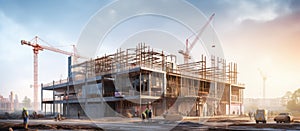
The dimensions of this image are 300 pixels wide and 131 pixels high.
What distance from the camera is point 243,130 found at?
21.2 m

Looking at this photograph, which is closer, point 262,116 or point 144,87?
point 262,116

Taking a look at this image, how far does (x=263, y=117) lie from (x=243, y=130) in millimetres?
13367

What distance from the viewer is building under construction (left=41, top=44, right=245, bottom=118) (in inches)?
2120

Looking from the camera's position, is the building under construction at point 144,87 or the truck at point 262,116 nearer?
the truck at point 262,116

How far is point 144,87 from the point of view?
53.7 metres

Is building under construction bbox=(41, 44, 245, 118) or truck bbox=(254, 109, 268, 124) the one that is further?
building under construction bbox=(41, 44, 245, 118)

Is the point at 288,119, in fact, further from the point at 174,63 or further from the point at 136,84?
the point at 174,63

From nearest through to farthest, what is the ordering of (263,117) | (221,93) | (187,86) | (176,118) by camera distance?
(263,117)
(176,118)
(187,86)
(221,93)

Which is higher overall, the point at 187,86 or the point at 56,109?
the point at 187,86

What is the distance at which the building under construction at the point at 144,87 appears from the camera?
5384cm

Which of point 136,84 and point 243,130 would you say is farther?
point 136,84

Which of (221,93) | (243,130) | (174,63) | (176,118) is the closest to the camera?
(243,130)

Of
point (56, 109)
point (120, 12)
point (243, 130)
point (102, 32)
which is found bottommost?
point (56, 109)

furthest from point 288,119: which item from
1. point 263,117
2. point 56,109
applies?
point 56,109
